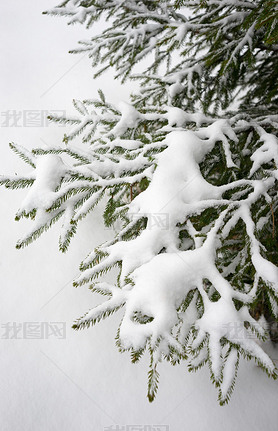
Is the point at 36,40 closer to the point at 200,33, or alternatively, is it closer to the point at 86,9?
the point at 86,9

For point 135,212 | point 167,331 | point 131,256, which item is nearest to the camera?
point 167,331

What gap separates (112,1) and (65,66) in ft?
9.87

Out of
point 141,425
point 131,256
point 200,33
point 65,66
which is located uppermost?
point 200,33

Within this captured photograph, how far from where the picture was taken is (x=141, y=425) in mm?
2643

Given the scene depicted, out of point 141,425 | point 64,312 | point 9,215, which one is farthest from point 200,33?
point 141,425

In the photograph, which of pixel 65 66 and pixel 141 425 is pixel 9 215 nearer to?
pixel 141 425

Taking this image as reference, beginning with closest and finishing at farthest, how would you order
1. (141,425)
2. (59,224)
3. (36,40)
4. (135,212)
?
(135,212)
(141,425)
(59,224)
(36,40)

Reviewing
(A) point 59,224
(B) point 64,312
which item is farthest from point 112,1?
(B) point 64,312

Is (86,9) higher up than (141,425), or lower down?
higher up

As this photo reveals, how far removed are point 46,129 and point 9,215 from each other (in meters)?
1.55

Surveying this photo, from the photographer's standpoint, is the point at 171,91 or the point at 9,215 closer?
the point at 171,91

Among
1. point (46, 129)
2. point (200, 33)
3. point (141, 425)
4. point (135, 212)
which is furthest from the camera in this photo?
point (46, 129)

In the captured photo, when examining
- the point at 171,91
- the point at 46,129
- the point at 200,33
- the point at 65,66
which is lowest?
the point at 46,129

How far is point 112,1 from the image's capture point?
3.04 meters
